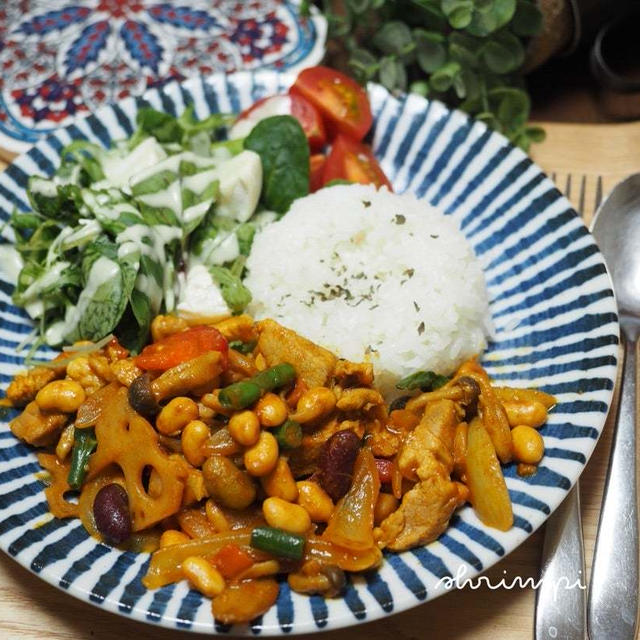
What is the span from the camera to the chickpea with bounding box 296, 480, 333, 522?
2336mm

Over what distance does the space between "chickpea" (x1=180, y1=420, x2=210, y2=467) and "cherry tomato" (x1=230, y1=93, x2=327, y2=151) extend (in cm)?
205

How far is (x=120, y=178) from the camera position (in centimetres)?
351

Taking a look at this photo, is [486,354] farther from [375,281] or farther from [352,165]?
[352,165]

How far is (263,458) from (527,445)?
956 mm

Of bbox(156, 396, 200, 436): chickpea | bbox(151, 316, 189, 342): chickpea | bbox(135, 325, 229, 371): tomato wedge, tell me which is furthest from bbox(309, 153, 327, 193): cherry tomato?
bbox(156, 396, 200, 436): chickpea

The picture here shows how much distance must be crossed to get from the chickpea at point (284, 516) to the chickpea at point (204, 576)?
227 millimetres

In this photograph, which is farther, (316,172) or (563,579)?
(316,172)

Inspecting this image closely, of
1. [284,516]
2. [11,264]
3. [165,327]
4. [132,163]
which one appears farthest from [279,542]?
[132,163]

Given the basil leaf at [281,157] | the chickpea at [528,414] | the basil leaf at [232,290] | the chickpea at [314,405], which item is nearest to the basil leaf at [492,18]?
the basil leaf at [281,157]

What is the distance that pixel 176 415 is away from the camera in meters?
2.44

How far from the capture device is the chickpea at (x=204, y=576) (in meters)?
2.13

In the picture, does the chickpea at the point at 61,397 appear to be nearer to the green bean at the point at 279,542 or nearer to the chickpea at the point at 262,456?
the chickpea at the point at 262,456

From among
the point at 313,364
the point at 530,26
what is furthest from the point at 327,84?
the point at 313,364

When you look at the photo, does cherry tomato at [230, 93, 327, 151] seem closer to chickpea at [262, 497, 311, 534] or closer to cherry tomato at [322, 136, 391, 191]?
cherry tomato at [322, 136, 391, 191]
